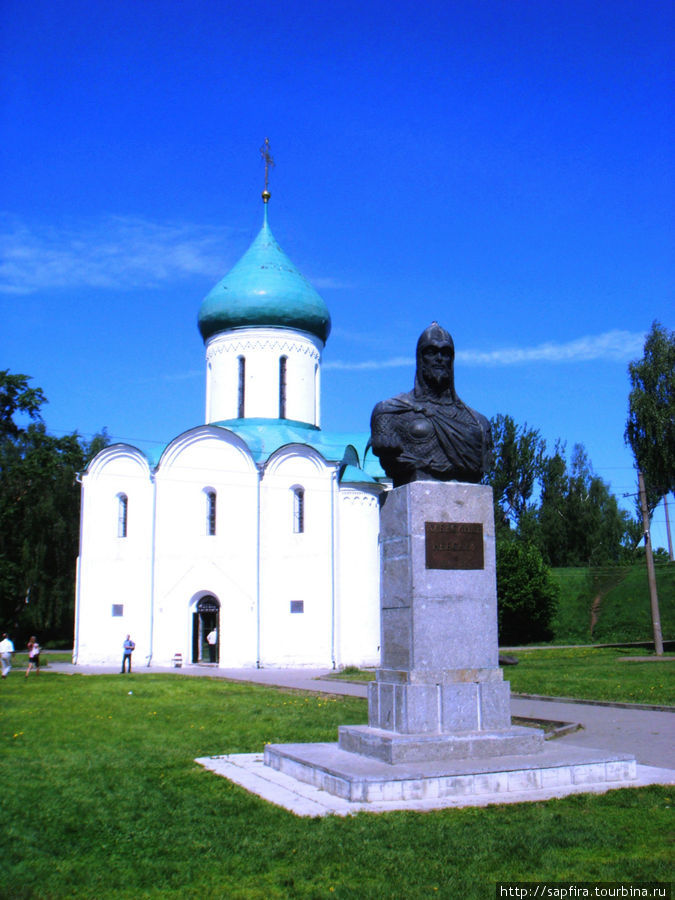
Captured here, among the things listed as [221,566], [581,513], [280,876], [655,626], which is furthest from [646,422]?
[280,876]

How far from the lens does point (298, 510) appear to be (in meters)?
26.5

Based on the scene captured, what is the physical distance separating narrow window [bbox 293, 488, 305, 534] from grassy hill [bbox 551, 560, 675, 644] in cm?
1476

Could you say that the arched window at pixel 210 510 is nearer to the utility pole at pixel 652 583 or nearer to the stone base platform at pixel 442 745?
the utility pole at pixel 652 583

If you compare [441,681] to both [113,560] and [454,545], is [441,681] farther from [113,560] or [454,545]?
[113,560]

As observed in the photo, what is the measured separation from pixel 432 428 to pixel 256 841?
4.04 metres

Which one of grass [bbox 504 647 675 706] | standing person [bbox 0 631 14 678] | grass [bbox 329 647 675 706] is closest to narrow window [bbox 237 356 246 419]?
grass [bbox 329 647 675 706]

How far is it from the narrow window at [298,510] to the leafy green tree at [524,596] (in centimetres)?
1240

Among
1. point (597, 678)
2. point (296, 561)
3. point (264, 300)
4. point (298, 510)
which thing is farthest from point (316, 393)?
point (597, 678)

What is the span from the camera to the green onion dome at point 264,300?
28.4 meters

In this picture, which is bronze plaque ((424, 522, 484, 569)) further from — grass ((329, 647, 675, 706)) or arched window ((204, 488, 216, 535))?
arched window ((204, 488, 216, 535))

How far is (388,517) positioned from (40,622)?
3128cm

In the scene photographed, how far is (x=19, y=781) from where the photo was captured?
24.6 feet

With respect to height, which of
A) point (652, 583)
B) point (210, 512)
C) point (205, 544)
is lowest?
point (652, 583)

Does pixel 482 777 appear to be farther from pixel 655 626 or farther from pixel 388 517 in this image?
pixel 655 626
